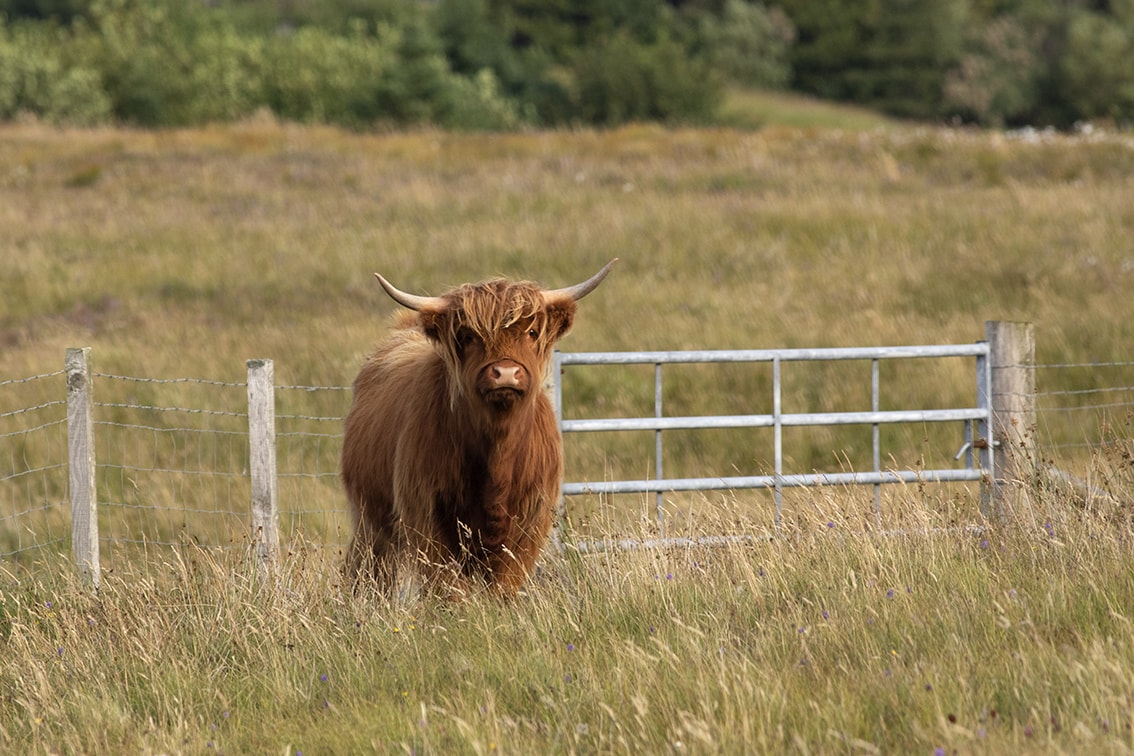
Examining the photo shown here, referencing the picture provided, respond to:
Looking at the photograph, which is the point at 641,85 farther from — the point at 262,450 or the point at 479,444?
the point at 479,444

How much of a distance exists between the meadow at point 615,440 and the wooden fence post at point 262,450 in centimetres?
39

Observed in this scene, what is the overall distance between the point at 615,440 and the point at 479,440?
4.44m

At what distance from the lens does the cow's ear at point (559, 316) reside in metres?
5.32

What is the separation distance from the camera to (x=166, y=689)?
4.06 meters

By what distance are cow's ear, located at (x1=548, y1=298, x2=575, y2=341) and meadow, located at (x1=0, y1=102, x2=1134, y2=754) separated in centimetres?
86

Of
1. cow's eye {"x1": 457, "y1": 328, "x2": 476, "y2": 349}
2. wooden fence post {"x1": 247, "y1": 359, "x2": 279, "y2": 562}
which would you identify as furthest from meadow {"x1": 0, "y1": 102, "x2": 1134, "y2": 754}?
cow's eye {"x1": 457, "y1": 328, "x2": 476, "y2": 349}

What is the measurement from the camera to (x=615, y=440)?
9.63 metres

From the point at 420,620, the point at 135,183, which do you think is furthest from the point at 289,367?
the point at 135,183

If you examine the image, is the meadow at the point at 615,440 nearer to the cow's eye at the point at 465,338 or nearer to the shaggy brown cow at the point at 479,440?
the shaggy brown cow at the point at 479,440

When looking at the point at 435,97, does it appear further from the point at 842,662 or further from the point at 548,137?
the point at 842,662

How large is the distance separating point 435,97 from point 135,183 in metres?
21.6

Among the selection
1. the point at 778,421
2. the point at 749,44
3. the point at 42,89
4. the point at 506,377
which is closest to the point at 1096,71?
the point at 749,44

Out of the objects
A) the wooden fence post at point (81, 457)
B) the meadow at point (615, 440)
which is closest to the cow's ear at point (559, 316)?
the meadow at point (615, 440)

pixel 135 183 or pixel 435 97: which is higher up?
pixel 435 97
